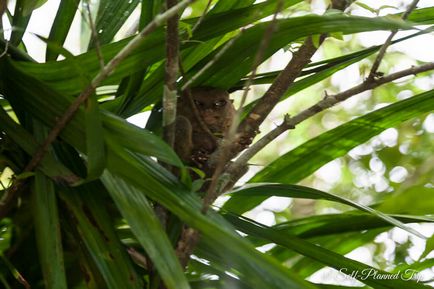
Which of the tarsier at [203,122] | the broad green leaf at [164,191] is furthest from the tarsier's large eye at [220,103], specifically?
the broad green leaf at [164,191]

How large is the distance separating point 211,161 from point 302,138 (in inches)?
59.1

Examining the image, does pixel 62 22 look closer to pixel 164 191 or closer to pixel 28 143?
pixel 28 143

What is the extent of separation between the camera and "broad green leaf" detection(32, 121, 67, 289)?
687mm

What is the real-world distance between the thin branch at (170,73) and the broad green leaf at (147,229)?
68mm

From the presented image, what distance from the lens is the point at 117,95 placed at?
0.88 metres

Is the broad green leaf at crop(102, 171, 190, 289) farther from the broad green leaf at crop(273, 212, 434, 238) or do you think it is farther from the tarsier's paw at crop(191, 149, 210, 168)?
the broad green leaf at crop(273, 212, 434, 238)

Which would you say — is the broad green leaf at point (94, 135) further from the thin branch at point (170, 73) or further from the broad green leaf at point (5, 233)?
the broad green leaf at point (5, 233)

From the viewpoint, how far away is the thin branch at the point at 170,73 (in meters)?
0.65

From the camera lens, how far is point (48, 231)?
0.71 m

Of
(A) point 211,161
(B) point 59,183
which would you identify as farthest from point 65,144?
(A) point 211,161

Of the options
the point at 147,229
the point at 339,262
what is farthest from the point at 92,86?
the point at 339,262

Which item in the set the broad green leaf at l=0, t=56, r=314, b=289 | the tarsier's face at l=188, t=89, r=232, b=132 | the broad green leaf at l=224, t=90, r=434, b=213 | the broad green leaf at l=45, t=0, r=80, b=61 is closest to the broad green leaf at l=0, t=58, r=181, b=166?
the broad green leaf at l=0, t=56, r=314, b=289

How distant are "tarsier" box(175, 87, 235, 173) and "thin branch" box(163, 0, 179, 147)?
0.09 metres

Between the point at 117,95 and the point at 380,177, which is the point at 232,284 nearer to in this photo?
the point at 117,95
